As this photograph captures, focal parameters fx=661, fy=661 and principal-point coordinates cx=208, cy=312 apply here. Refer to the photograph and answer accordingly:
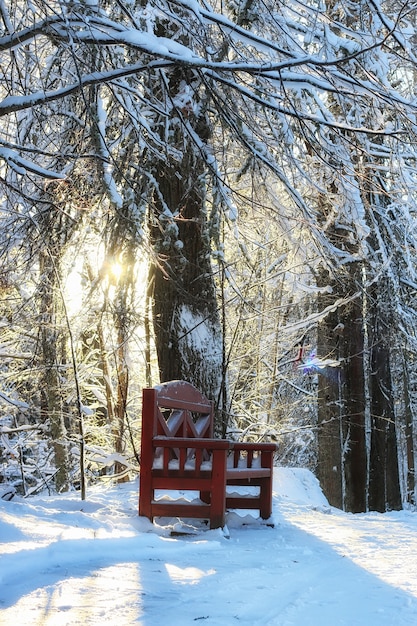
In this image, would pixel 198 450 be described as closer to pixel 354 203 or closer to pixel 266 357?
pixel 354 203

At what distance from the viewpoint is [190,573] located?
3211mm

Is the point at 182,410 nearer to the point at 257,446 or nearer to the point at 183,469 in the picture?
the point at 257,446

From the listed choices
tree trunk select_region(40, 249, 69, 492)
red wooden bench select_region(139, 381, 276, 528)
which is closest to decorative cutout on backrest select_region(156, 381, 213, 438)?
red wooden bench select_region(139, 381, 276, 528)

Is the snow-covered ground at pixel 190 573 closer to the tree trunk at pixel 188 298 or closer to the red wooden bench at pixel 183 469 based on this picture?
the red wooden bench at pixel 183 469

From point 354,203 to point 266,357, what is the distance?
7716 mm

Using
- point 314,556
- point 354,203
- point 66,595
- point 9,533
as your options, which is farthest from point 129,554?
Answer: point 354,203

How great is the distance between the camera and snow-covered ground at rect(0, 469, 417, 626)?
256 centimetres

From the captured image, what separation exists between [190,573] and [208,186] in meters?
5.19

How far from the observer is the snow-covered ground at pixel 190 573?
2557mm

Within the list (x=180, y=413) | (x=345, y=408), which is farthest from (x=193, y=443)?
(x=345, y=408)

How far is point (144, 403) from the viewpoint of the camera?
4.89m

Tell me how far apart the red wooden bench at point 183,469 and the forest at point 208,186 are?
1.24m

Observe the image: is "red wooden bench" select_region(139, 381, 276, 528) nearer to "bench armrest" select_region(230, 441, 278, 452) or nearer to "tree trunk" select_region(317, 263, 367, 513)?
"bench armrest" select_region(230, 441, 278, 452)

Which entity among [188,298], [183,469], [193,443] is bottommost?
[183,469]
